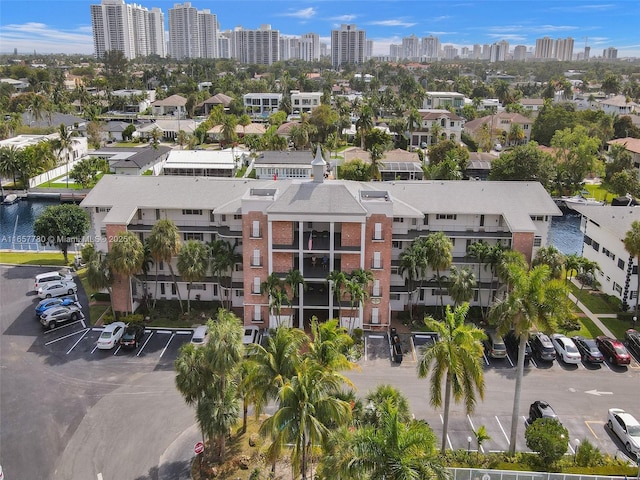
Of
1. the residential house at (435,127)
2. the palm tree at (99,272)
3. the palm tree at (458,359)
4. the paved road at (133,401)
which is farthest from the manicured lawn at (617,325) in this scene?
the residential house at (435,127)

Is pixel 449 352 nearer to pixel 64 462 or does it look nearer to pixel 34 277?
pixel 64 462

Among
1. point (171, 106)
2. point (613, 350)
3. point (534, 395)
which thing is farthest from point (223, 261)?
point (171, 106)

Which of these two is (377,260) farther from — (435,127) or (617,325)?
(435,127)

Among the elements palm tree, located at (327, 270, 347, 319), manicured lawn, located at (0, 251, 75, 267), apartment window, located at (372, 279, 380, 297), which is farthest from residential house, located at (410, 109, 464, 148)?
palm tree, located at (327, 270, 347, 319)

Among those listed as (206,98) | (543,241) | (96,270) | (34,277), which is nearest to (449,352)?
(543,241)

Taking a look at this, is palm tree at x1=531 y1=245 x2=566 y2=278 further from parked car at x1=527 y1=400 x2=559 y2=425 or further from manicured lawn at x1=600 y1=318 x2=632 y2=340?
parked car at x1=527 y1=400 x2=559 y2=425

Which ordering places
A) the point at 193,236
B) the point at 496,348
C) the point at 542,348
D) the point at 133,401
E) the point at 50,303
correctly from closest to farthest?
1. the point at 133,401
2. the point at 542,348
3. the point at 496,348
4. the point at 50,303
5. the point at 193,236
